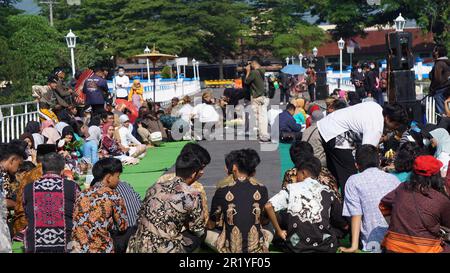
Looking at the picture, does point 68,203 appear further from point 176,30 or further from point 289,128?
point 176,30

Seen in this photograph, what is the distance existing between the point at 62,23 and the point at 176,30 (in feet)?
33.6

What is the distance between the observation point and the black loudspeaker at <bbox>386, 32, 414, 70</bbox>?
15000 millimetres

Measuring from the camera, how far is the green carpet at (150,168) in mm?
12836

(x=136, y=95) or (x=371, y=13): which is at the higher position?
(x=371, y=13)

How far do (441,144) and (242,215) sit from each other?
10.3 ft

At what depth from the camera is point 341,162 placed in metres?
9.32

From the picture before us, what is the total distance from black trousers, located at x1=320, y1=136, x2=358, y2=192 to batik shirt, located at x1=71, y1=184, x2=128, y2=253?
324cm

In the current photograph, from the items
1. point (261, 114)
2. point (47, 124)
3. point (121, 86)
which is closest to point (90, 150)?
point (47, 124)

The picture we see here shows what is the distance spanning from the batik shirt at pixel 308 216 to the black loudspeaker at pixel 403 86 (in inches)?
270

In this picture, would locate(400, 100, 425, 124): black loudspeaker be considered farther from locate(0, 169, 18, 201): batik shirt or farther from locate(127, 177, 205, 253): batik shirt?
locate(127, 177, 205, 253): batik shirt

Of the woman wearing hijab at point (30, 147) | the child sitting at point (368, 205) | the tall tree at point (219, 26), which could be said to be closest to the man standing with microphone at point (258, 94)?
the woman wearing hijab at point (30, 147)

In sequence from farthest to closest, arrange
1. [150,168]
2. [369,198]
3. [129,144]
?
[129,144]
[150,168]
[369,198]

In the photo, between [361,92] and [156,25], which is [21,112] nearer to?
[361,92]
